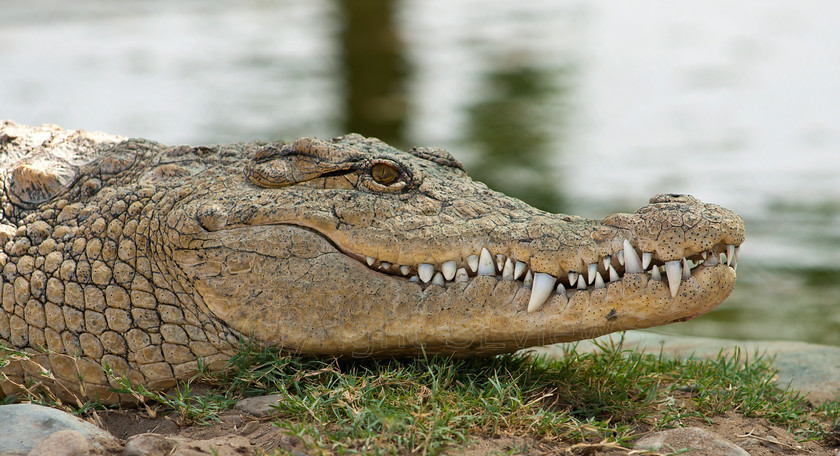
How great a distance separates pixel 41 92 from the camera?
10.5 meters

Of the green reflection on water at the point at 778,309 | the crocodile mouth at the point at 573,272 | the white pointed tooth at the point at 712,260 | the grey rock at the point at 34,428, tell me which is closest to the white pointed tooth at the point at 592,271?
the crocodile mouth at the point at 573,272

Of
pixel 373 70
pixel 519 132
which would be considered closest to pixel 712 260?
pixel 519 132

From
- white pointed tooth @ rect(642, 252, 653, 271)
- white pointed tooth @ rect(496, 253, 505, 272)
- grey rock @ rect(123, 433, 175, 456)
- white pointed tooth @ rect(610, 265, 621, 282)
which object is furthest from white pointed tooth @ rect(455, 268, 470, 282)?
grey rock @ rect(123, 433, 175, 456)

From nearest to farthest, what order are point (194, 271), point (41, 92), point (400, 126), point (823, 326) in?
1. point (194, 271)
2. point (823, 326)
3. point (400, 126)
4. point (41, 92)

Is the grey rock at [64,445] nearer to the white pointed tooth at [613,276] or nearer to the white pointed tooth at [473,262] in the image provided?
the white pointed tooth at [473,262]

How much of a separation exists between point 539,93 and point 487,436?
29.3 ft

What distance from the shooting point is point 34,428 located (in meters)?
2.51

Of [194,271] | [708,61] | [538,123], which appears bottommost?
[194,271]

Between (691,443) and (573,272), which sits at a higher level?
(573,272)

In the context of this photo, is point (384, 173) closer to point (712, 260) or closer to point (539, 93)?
point (712, 260)

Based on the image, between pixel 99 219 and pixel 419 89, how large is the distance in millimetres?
8416

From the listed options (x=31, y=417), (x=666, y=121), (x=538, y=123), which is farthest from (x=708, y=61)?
(x=31, y=417)

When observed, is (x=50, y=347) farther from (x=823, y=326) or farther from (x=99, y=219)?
(x=823, y=326)

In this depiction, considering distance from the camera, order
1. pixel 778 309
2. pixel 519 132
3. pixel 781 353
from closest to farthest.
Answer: pixel 781 353 < pixel 778 309 < pixel 519 132
